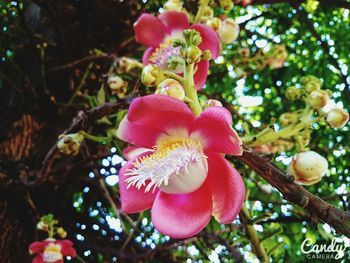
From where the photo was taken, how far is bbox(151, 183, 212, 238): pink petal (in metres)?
0.66

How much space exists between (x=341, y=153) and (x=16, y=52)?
57.5 inches

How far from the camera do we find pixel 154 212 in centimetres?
69

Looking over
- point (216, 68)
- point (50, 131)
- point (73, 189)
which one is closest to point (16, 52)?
point (50, 131)

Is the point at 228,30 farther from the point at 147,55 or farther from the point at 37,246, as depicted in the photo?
the point at 37,246

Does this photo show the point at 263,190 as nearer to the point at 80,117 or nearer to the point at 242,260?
the point at 242,260

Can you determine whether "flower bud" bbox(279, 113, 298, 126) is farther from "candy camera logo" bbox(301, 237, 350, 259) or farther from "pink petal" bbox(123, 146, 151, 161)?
"pink petal" bbox(123, 146, 151, 161)

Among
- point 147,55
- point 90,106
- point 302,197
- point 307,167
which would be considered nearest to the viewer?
point 302,197

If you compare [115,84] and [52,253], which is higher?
[115,84]

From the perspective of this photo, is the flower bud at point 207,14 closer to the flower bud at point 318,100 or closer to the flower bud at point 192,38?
the flower bud at point 318,100

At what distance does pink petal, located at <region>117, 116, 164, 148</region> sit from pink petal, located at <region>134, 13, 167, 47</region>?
54 centimetres

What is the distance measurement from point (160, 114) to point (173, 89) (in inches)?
1.8

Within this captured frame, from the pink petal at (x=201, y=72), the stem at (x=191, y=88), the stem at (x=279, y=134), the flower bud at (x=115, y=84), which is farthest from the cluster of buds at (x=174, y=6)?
the stem at (x=191, y=88)

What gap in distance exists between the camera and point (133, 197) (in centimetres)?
71

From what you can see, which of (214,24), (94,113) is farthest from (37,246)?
(214,24)
